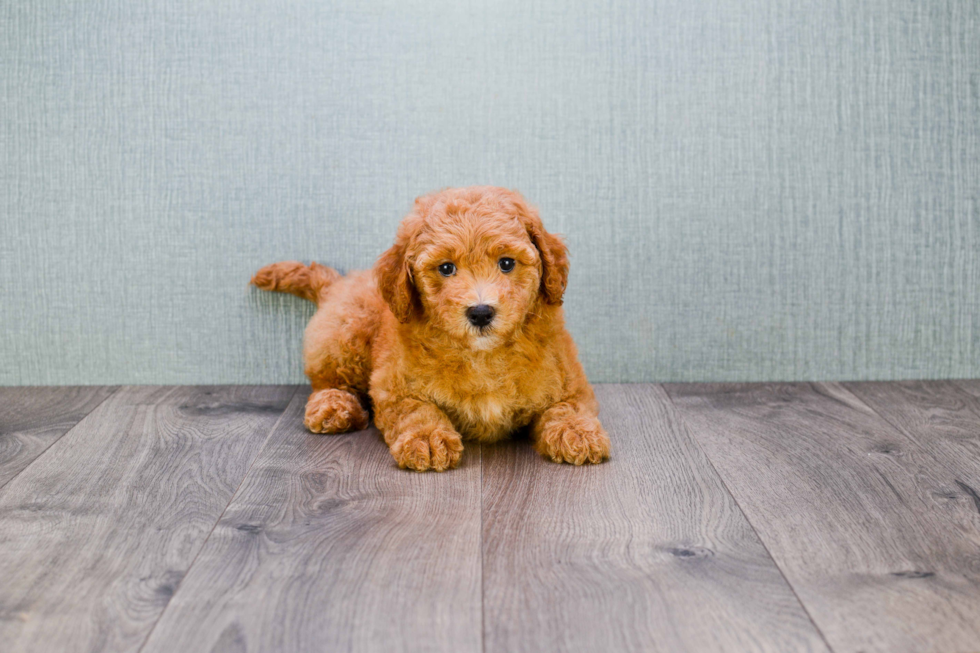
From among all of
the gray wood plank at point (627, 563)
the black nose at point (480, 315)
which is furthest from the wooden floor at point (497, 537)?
the black nose at point (480, 315)

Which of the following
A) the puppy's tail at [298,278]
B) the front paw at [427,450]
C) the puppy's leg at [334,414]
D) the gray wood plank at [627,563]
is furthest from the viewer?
the puppy's tail at [298,278]

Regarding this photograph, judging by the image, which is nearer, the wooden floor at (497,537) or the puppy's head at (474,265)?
the wooden floor at (497,537)

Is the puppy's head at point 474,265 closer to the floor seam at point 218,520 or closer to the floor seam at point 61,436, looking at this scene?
the floor seam at point 218,520

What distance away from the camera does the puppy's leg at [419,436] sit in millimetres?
2133

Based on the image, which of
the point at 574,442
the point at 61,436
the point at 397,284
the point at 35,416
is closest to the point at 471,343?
the point at 397,284

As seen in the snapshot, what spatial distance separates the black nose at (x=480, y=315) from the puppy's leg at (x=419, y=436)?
0.33 metres

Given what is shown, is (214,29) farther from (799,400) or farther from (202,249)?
(799,400)

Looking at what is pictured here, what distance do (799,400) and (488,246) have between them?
4.28ft

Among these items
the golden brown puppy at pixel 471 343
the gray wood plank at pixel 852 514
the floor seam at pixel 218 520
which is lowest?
the gray wood plank at pixel 852 514

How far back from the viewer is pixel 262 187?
9.37ft

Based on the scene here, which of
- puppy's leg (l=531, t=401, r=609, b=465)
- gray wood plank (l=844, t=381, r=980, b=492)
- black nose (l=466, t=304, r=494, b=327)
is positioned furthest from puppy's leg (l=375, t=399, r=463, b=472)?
gray wood plank (l=844, t=381, r=980, b=492)

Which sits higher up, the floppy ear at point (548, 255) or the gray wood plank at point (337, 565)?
the floppy ear at point (548, 255)

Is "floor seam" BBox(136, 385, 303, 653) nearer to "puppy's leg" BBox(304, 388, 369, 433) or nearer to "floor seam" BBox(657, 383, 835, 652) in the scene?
"puppy's leg" BBox(304, 388, 369, 433)

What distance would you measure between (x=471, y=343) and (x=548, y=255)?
30 cm
